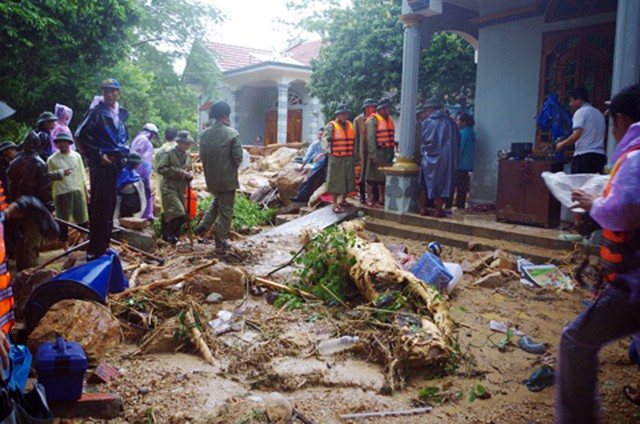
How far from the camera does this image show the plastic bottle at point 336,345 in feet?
13.4

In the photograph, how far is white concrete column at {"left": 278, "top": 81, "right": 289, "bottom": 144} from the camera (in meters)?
21.1

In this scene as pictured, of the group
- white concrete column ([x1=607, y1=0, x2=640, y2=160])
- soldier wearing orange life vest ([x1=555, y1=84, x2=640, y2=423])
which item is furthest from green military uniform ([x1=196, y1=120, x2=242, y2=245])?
soldier wearing orange life vest ([x1=555, y1=84, x2=640, y2=423])

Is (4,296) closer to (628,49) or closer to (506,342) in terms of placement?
(506,342)

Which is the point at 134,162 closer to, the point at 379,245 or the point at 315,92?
the point at 379,245

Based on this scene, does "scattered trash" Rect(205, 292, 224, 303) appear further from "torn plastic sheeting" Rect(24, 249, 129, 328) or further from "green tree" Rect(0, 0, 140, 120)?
"green tree" Rect(0, 0, 140, 120)

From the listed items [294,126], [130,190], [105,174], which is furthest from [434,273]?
[294,126]

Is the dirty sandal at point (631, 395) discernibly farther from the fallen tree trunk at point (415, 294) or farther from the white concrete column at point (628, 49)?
the white concrete column at point (628, 49)

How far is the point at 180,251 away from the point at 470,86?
902 cm

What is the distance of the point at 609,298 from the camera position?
2375 mm

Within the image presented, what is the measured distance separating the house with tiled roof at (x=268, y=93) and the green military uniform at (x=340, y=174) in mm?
11482

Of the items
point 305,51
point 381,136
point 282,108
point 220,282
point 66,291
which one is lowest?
point 220,282

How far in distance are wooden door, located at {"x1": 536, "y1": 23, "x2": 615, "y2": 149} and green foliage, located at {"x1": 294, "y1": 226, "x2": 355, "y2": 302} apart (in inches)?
193

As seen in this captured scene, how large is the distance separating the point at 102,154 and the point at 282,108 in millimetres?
16237

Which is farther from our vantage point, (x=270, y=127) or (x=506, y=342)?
(x=270, y=127)
